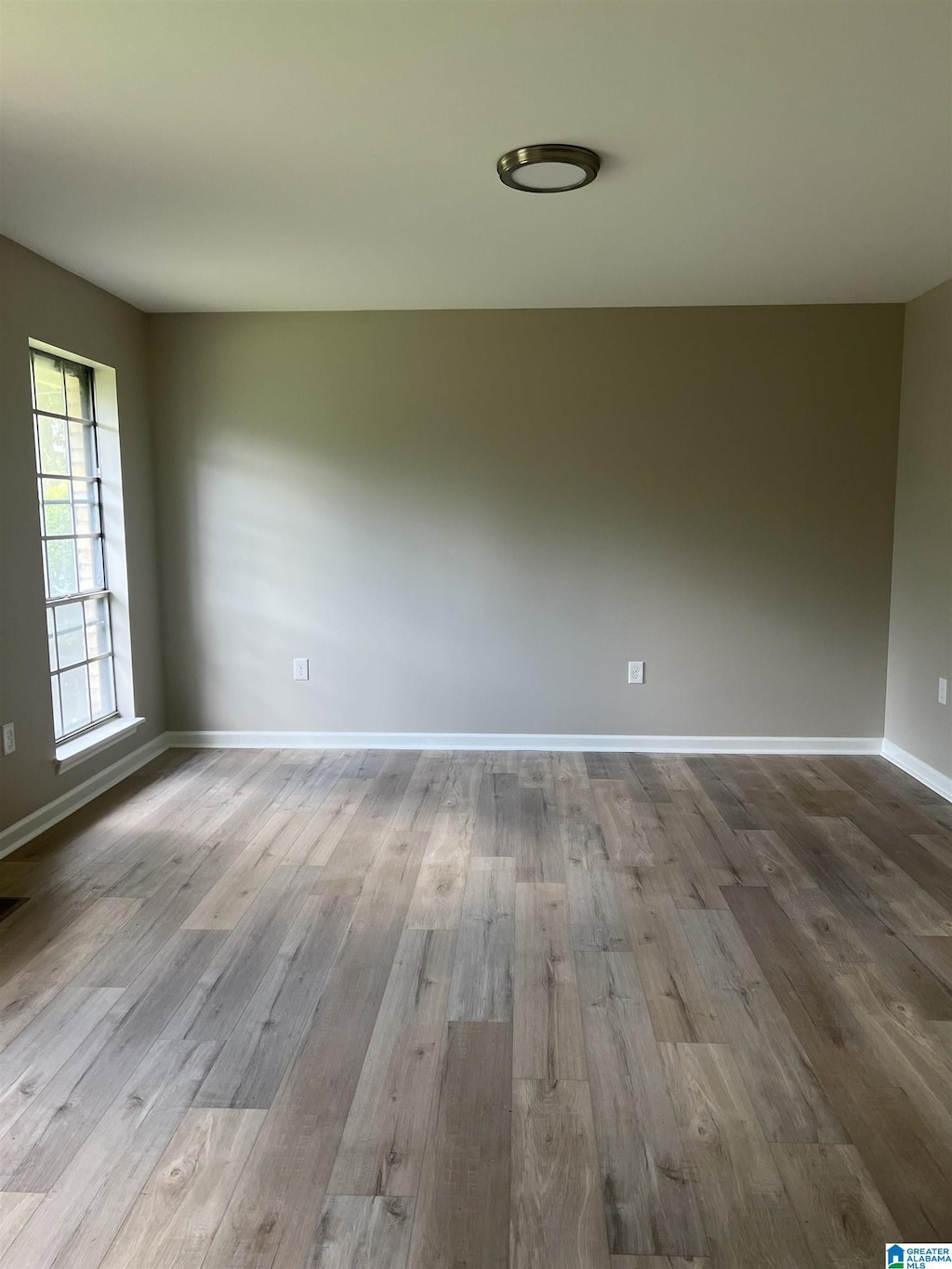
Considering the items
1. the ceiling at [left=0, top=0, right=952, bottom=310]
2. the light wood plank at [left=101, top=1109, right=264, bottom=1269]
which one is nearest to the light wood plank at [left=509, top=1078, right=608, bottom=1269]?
the light wood plank at [left=101, top=1109, right=264, bottom=1269]

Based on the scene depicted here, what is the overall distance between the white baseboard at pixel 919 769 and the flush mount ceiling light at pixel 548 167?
304 centimetres

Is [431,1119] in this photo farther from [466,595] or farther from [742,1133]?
[466,595]

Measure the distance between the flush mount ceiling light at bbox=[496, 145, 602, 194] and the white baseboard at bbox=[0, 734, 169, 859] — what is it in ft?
9.66

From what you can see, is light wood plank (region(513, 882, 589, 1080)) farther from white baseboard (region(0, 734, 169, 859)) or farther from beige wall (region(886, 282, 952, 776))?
beige wall (region(886, 282, 952, 776))

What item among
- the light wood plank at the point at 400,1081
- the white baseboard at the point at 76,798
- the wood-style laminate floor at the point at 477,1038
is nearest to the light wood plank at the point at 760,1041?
A: the wood-style laminate floor at the point at 477,1038

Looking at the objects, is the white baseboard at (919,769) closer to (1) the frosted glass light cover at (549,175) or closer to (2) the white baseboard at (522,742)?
(2) the white baseboard at (522,742)

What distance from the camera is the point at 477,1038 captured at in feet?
7.14

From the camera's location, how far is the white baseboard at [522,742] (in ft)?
15.6

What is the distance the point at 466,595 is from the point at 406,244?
187cm

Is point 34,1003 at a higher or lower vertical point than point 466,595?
lower

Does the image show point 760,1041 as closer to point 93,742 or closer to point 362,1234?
point 362,1234

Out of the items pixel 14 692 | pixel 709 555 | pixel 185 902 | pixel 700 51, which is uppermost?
pixel 700 51

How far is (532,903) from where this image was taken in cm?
293

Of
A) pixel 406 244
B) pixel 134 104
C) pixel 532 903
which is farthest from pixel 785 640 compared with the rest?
pixel 134 104
